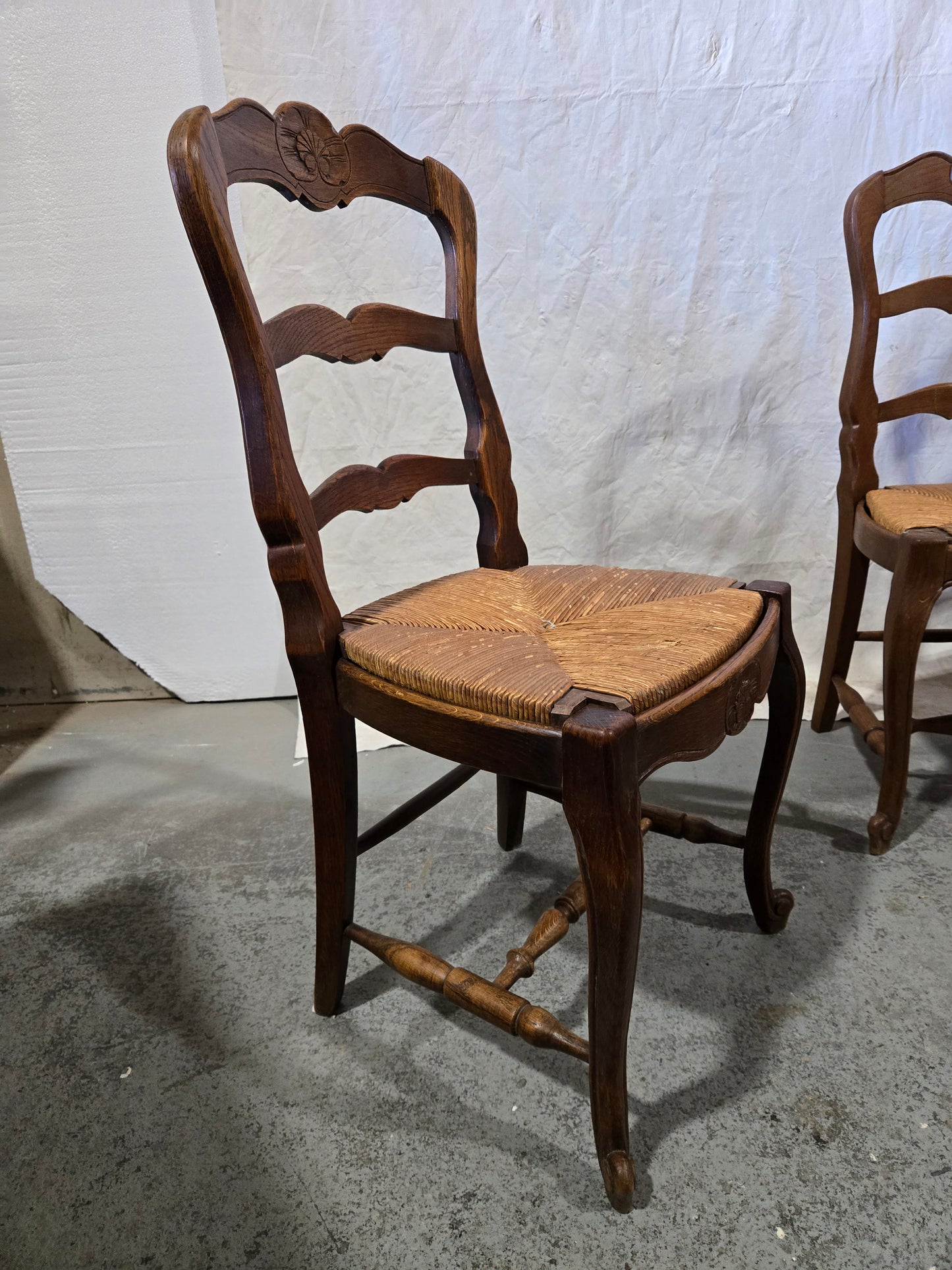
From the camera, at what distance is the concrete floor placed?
0.85 m

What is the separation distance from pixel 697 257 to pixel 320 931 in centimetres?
163

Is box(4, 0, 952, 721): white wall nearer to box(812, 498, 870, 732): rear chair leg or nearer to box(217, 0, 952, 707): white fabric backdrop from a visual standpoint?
box(217, 0, 952, 707): white fabric backdrop

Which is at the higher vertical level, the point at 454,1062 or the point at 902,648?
the point at 902,648

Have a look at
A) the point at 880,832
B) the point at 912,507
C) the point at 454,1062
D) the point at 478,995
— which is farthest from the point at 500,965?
the point at 912,507

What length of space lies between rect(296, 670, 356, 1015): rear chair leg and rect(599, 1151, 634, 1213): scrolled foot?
0.42 m

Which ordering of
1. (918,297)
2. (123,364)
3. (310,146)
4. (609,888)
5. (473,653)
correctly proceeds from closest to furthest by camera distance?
(609,888) < (473,653) < (310,146) < (918,297) < (123,364)

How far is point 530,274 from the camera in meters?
1.86

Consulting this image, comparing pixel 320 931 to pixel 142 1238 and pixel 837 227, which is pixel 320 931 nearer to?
pixel 142 1238

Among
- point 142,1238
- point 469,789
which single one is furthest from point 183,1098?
point 469,789

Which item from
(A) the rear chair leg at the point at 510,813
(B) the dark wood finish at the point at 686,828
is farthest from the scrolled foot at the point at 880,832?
(A) the rear chair leg at the point at 510,813

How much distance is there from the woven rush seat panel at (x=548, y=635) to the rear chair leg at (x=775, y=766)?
9cm

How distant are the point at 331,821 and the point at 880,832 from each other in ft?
3.25

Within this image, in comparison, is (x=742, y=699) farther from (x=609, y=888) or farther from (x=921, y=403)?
(x=921, y=403)

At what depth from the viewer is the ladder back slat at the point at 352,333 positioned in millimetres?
952
